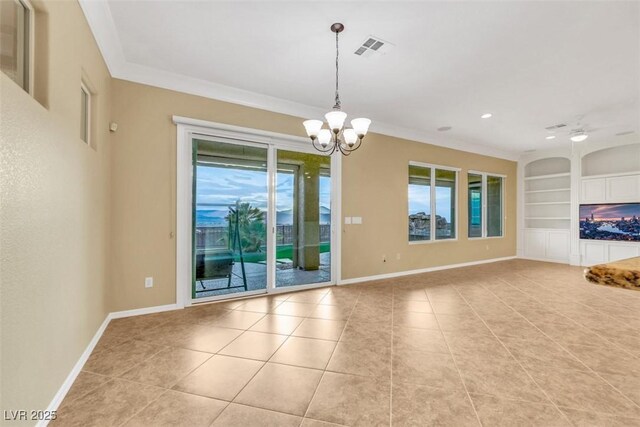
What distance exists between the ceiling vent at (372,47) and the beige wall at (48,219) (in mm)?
2399

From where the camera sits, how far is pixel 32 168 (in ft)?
4.84

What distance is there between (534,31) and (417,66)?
3.53ft

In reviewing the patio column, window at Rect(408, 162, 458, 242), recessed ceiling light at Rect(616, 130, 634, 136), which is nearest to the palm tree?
the patio column

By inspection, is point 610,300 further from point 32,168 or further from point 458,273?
point 32,168

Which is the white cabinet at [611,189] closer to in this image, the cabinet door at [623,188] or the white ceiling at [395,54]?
the cabinet door at [623,188]

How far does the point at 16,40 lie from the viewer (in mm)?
1545

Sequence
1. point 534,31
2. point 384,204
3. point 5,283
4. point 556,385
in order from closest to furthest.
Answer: point 5,283
point 556,385
point 534,31
point 384,204

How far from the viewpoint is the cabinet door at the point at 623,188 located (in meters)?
5.84

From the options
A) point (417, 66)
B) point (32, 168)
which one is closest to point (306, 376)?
point (32, 168)

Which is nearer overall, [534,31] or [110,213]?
[534,31]

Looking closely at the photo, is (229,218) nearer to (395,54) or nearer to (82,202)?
(82,202)

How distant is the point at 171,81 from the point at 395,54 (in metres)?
2.72

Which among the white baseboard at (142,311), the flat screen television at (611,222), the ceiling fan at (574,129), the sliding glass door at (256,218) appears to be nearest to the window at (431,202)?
the ceiling fan at (574,129)

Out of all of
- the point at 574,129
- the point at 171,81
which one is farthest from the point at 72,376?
the point at 574,129
